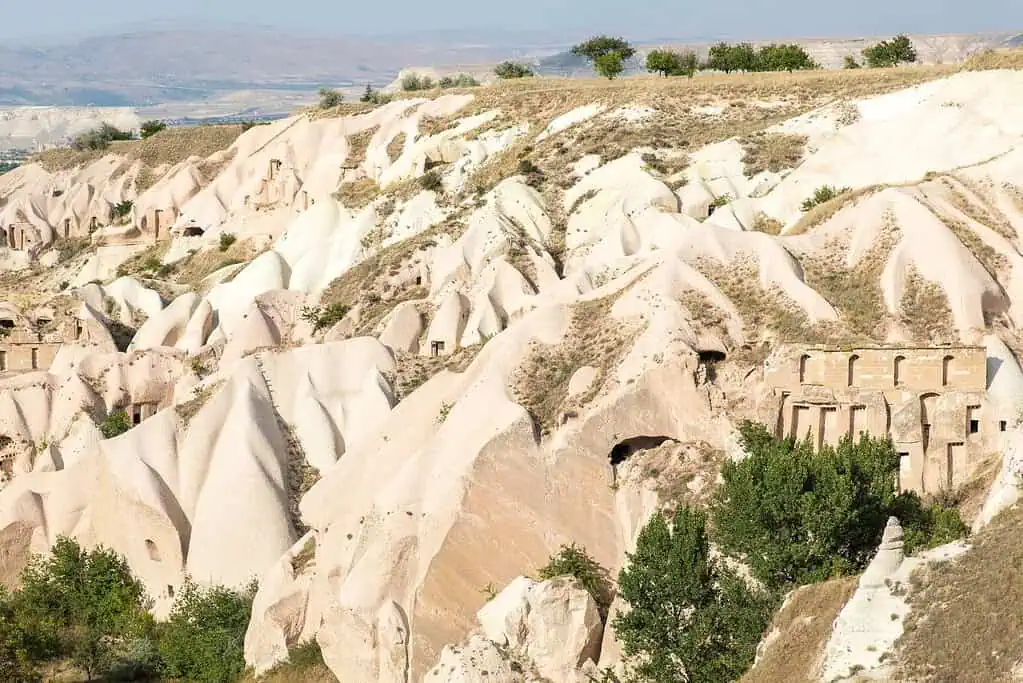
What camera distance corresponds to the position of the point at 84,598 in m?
45.9

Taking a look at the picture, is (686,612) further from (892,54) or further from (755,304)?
(892,54)

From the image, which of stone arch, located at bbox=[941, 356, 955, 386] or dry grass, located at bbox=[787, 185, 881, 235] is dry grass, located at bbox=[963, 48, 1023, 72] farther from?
stone arch, located at bbox=[941, 356, 955, 386]

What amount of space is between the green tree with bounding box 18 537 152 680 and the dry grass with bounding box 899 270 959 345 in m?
18.5

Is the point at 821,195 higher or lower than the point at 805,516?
lower

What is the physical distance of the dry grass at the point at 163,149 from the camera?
4262 inches

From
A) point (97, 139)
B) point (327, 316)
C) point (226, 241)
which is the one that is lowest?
point (97, 139)

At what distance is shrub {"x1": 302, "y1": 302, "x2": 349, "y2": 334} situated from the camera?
57.9 meters

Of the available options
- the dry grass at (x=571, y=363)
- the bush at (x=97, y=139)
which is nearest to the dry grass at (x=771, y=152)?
the dry grass at (x=571, y=363)

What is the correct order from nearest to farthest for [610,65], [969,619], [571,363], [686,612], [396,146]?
[969,619] < [686,612] < [571,363] < [396,146] < [610,65]

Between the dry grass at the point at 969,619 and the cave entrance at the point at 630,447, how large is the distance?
9673 mm

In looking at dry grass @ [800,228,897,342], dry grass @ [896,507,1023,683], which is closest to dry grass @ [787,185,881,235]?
dry grass @ [800,228,897,342]

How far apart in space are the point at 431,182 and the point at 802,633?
45.1m

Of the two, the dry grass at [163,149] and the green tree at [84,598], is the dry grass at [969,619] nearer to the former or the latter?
the green tree at [84,598]

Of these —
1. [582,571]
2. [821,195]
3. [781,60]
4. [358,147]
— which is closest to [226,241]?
[358,147]
